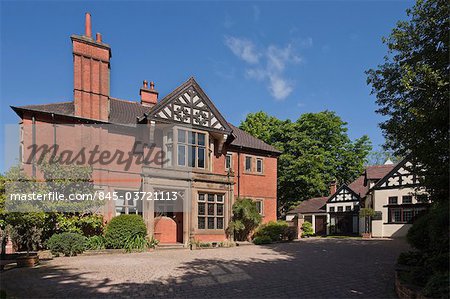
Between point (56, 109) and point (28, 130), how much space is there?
6.81 feet

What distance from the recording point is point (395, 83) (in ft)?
56.2

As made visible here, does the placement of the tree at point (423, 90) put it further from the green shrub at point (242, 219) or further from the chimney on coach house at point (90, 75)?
the chimney on coach house at point (90, 75)

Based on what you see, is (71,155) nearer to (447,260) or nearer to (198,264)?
(198,264)

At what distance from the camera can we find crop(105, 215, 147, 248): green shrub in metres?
17.6

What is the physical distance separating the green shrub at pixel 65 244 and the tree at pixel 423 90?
16.0m

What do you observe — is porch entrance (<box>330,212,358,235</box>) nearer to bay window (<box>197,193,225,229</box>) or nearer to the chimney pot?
bay window (<box>197,193,225,229</box>)

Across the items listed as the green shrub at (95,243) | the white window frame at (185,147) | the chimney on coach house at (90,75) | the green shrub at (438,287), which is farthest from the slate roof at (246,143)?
the green shrub at (438,287)

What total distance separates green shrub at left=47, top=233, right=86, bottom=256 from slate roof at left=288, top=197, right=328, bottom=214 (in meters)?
34.5

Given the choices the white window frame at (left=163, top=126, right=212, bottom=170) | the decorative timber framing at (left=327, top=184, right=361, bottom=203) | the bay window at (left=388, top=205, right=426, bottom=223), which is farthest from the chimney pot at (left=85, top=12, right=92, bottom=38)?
the decorative timber framing at (left=327, top=184, right=361, bottom=203)

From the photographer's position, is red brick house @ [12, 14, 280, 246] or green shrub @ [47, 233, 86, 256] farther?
red brick house @ [12, 14, 280, 246]

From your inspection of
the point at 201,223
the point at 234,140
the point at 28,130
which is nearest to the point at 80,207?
the point at 28,130

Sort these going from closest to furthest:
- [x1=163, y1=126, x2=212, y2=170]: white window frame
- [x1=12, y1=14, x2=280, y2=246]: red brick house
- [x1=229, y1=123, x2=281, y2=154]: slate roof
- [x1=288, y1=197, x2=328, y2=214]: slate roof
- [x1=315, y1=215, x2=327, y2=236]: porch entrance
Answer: [x1=12, y1=14, x2=280, y2=246]: red brick house → [x1=163, y1=126, x2=212, y2=170]: white window frame → [x1=229, y1=123, x2=281, y2=154]: slate roof → [x1=315, y1=215, x2=327, y2=236]: porch entrance → [x1=288, y1=197, x2=328, y2=214]: slate roof

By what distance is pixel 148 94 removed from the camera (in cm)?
2745

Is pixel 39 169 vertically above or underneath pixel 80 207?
above
